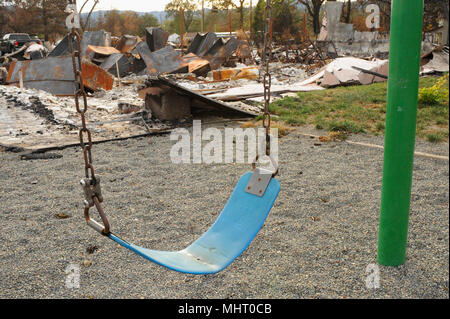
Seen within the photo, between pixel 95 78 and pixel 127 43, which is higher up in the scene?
pixel 127 43

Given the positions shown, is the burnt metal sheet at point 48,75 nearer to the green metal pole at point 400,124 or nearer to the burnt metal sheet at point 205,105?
the burnt metal sheet at point 205,105

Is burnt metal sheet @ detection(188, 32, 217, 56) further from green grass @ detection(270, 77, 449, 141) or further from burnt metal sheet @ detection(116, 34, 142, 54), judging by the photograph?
Answer: green grass @ detection(270, 77, 449, 141)

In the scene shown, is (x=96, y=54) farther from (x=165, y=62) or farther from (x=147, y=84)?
(x=147, y=84)

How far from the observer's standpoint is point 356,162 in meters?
4.56

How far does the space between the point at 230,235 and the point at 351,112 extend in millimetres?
5144

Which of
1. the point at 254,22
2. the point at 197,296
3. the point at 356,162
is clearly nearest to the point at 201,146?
the point at 356,162

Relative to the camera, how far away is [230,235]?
93.7 inches

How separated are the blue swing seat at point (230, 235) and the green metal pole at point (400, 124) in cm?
62

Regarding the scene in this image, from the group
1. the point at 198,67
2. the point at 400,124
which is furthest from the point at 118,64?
the point at 400,124

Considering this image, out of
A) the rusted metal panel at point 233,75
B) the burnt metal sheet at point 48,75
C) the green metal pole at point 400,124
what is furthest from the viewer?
the rusted metal panel at point 233,75

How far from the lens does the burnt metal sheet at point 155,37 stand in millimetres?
15711

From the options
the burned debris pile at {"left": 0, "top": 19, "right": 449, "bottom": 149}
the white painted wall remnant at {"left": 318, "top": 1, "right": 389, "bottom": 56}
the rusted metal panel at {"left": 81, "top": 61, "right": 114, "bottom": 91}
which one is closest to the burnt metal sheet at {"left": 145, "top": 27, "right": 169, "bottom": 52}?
the burned debris pile at {"left": 0, "top": 19, "right": 449, "bottom": 149}

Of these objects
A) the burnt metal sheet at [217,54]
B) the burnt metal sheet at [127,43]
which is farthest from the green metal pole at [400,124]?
the burnt metal sheet at [127,43]

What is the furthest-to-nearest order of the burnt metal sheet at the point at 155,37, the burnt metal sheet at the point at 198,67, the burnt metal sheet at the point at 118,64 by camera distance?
the burnt metal sheet at the point at 155,37
the burnt metal sheet at the point at 118,64
the burnt metal sheet at the point at 198,67
